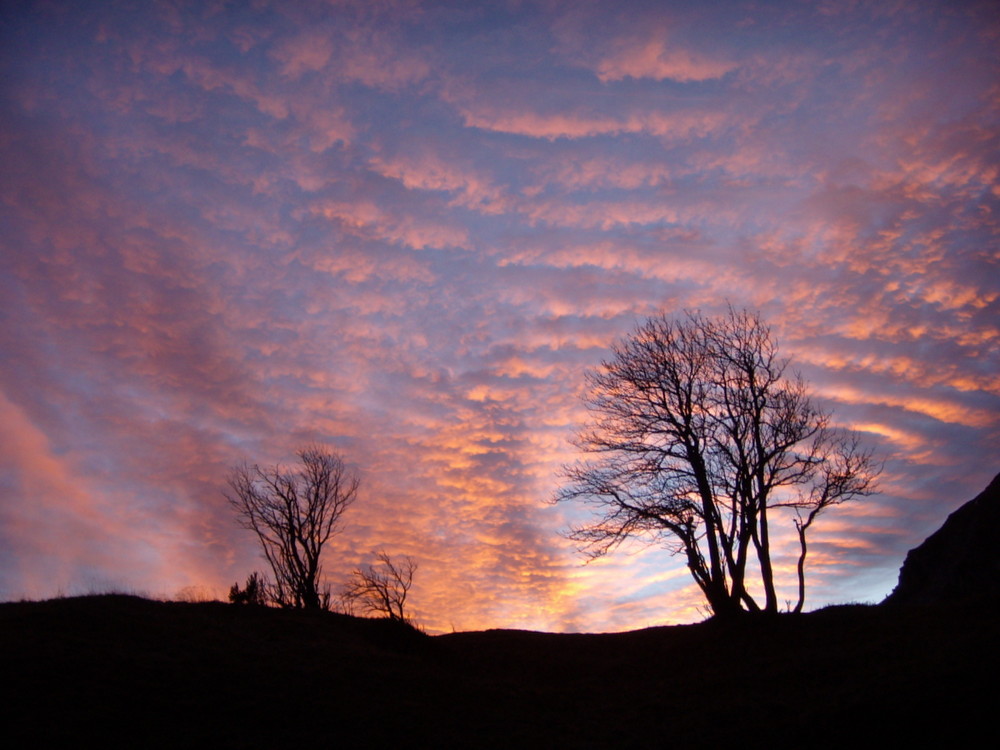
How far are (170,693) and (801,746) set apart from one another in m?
11.7

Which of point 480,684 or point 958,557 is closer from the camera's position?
point 480,684

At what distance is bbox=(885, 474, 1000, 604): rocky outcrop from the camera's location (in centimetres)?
2544

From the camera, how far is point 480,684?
632 inches

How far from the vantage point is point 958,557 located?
2772cm

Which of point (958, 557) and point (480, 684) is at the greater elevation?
point (958, 557)

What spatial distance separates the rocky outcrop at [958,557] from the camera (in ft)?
83.5

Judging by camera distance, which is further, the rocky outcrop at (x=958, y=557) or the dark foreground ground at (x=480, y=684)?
the rocky outcrop at (x=958, y=557)

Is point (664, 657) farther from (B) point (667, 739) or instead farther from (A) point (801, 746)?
(A) point (801, 746)

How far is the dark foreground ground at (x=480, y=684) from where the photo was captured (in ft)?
34.6

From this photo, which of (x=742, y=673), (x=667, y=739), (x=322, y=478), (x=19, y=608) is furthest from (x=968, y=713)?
(x=322, y=478)

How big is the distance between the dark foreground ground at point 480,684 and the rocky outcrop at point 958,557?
36.3 feet

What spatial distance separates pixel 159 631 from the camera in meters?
15.9

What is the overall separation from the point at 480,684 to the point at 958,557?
79.6 ft

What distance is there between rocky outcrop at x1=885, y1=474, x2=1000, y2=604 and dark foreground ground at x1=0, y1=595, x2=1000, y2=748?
36.3 feet
